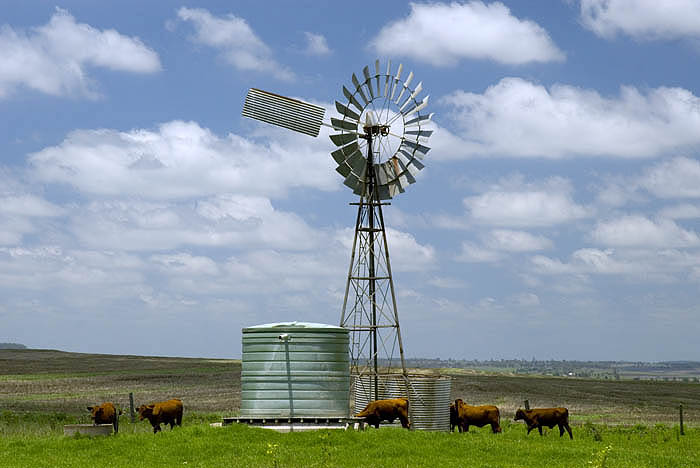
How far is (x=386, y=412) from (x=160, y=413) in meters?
8.96

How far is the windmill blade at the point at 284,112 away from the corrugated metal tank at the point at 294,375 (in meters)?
9.74

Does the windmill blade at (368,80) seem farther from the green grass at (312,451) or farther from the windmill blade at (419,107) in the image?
the green grass at (312,451)

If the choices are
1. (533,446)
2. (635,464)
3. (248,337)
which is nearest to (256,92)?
(248,337)

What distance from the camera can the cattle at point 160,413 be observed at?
32.8m

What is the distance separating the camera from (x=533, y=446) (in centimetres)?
2858

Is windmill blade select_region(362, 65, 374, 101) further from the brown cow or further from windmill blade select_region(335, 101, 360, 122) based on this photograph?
the brown cow

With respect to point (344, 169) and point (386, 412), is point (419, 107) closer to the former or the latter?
point (344, 169)

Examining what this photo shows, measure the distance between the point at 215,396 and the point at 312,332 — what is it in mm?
35047

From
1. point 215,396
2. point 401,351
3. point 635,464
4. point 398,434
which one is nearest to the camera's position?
point 635,464

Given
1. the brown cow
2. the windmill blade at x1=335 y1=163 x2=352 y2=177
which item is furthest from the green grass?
the windmill blade at x1=335 y1=163 x2=352 y2=177

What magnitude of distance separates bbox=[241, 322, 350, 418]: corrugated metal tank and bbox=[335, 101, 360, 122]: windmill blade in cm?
1029

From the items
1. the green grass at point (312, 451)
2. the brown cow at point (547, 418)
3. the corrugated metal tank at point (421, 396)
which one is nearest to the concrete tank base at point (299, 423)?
the green grass at point (312, 451)

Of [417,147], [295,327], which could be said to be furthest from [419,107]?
[295,327]

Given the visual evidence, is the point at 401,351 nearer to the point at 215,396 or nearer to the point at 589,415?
the point at 589,415
